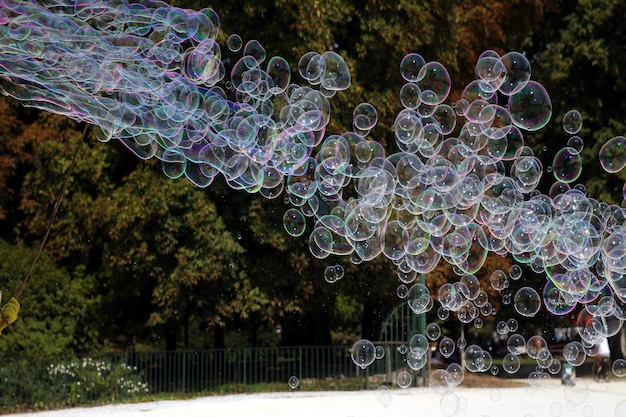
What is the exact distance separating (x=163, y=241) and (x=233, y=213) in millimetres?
1305

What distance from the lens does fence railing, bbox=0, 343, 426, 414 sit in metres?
13.4

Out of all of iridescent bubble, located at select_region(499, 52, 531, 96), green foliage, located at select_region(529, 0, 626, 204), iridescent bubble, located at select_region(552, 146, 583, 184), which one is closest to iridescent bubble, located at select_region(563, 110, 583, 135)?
iridescent bubble, located at select_region(552, 146, 583, 184)

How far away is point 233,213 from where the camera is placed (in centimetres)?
1568

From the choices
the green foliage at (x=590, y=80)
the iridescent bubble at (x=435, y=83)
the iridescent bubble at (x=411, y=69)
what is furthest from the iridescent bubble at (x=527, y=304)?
the green foliage at (x=590, y=80)

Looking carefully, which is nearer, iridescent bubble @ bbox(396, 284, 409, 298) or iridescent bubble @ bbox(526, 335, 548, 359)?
iridescent bubble @ bbox(526, 335, 548, 359)

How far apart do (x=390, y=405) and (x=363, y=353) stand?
1376mm

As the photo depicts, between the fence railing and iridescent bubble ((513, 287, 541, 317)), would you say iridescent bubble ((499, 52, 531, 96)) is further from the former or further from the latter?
the fence railing

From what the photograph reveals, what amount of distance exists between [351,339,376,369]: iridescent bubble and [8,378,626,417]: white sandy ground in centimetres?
72

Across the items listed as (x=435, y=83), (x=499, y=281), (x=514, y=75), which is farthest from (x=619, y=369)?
(x=435, y=83)

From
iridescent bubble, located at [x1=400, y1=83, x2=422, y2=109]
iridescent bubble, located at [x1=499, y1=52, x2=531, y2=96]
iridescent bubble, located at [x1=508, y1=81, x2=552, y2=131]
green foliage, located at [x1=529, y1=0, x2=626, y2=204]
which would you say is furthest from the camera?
green foliage, located at [x1=529, y1=0, x2=626, y2=204]

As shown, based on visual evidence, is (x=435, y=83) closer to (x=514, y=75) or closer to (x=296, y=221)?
(x=514, y=75)

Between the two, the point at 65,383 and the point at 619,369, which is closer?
the point at 619,369

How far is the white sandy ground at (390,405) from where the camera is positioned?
12.3 meters

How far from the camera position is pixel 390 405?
1316 cm
